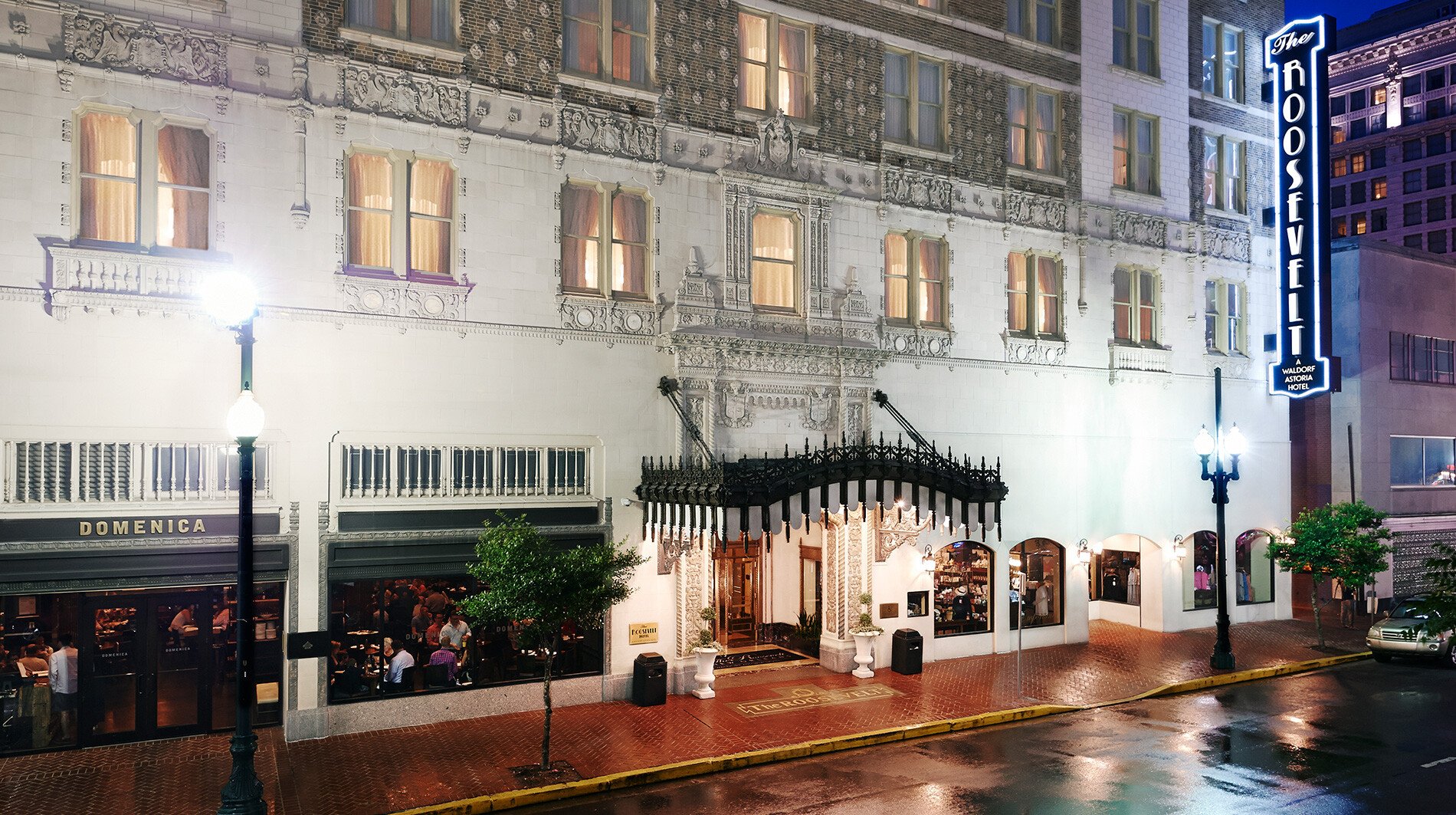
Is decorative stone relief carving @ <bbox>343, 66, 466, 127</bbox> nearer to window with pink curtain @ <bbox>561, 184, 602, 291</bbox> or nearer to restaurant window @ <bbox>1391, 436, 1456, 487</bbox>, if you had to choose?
window with pink curtain @ <bbox>561, 184, 602, 291</bbox>

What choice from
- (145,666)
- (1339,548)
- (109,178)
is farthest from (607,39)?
(1339,548)

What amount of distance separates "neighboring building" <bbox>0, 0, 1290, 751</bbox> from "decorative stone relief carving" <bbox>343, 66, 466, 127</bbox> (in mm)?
73

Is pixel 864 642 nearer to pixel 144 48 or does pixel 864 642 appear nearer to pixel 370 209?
pixel 370 209

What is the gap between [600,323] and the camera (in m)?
20.8

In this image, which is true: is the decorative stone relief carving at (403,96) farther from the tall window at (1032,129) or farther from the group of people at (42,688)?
the tall window at (1032,129)

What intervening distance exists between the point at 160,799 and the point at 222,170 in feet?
34.0

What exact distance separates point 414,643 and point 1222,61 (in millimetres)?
29263

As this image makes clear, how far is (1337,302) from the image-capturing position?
33.0 meters

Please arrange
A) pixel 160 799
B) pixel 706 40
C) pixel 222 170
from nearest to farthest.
→ pixel 160 799 < pixel 222 170 < pixel 706 40

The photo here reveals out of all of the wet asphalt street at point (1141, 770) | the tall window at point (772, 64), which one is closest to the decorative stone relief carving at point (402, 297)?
the tall window at point (772, 64)

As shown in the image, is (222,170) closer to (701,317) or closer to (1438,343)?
(701,317)

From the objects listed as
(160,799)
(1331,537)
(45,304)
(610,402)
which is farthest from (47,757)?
(1331,537)

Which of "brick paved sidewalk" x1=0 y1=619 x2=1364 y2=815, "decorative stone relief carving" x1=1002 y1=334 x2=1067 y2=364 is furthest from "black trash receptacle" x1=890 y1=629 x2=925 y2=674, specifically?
"decorative stone relief carving" x1=1002 y1=334 x2=1067 y2=364

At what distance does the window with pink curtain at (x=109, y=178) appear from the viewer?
16.7 metres
